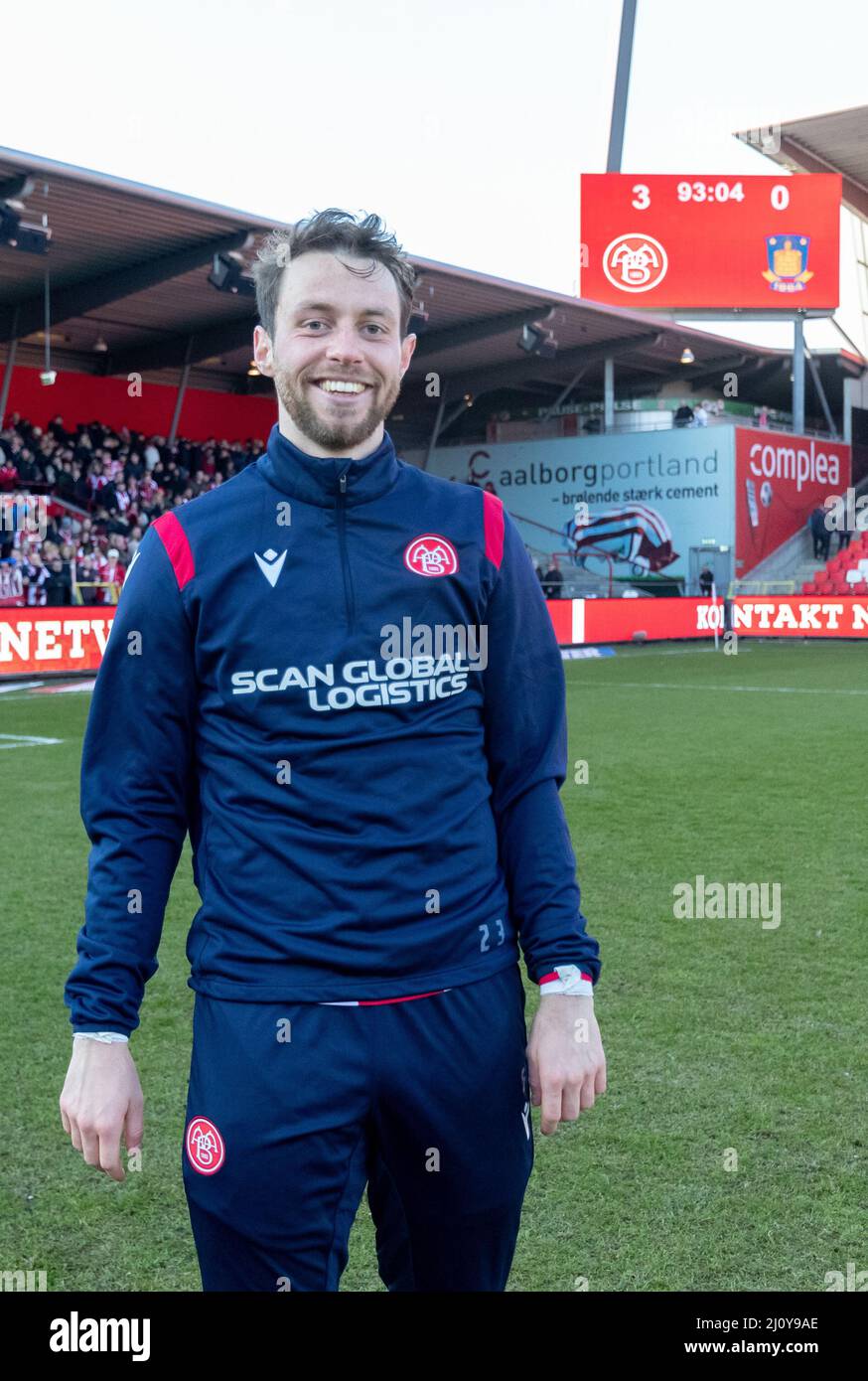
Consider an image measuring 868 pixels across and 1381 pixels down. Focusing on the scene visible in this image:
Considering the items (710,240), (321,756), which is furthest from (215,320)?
(321,756)

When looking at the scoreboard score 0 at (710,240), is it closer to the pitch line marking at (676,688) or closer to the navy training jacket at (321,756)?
the pitch line marking at (676,688)

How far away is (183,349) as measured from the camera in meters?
30.7

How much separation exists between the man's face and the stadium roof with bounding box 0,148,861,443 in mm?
18973

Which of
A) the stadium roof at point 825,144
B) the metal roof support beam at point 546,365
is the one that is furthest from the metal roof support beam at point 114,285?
the stadium roof at point 825,144

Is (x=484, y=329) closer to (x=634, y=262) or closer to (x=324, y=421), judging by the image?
(x=634, y=262)

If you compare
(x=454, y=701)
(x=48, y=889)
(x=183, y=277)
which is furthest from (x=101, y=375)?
(x=454, y=701)

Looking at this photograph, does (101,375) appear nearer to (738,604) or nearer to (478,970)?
(738,604)

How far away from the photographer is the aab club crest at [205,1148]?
1841 millimetres

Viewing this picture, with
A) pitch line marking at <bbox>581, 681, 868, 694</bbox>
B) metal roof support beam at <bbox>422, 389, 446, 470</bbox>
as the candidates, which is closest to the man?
pitch line marking at <bbox>581, 681, 868, 694</bbox>

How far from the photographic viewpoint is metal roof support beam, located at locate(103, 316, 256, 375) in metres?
29.6

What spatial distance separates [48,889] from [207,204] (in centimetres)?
1760

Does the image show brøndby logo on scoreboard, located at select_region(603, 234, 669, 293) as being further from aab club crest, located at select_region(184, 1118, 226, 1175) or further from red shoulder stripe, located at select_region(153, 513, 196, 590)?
aab club crest, located at select_region(184, 1118, 226, 1175)

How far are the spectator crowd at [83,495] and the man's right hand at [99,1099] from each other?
1874 cm

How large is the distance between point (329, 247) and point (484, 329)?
29.8 m
